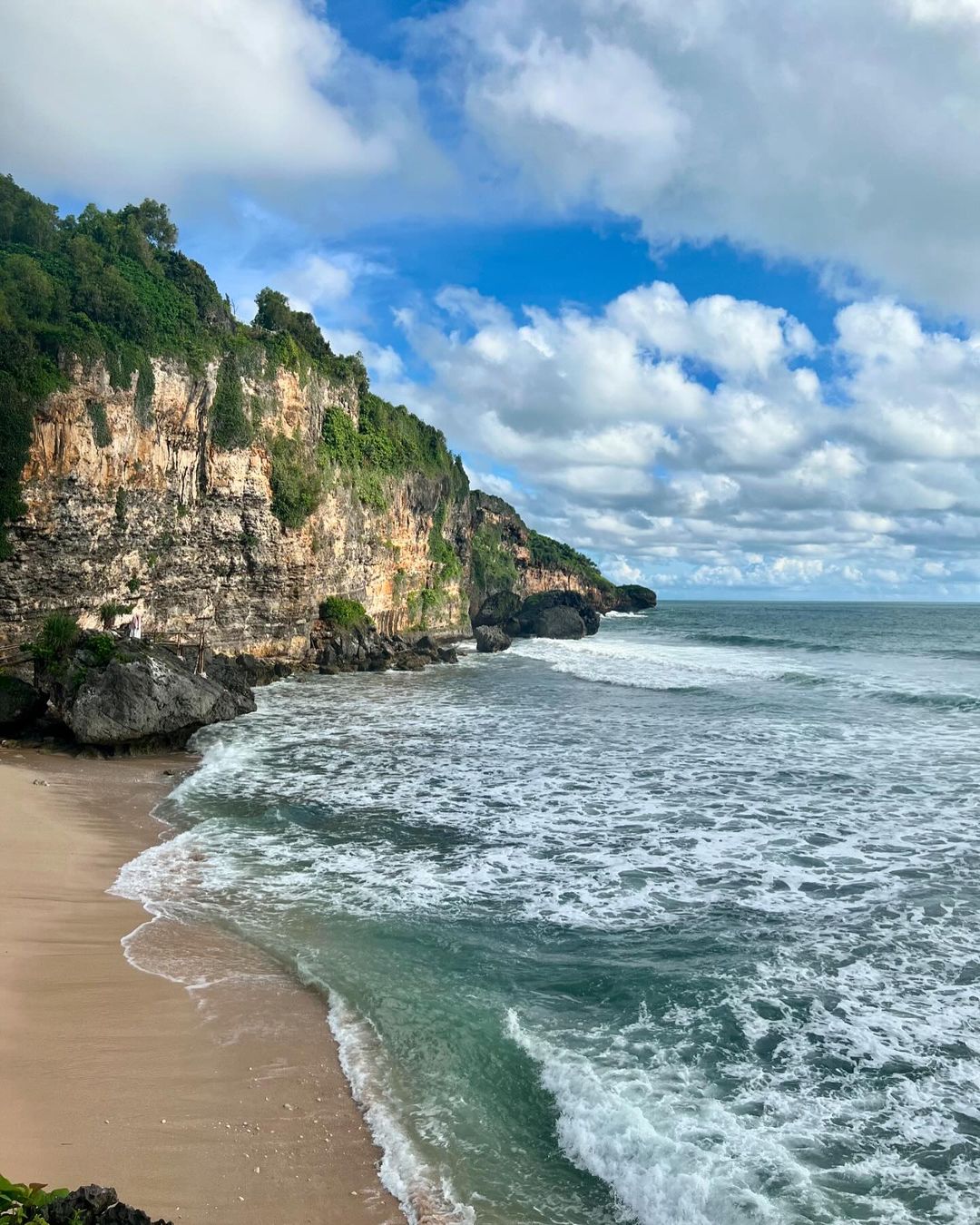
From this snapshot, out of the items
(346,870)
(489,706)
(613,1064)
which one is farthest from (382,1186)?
(489,706)

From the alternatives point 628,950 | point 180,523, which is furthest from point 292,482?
point 628,950

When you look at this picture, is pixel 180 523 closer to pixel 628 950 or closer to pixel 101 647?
pixel 101 647

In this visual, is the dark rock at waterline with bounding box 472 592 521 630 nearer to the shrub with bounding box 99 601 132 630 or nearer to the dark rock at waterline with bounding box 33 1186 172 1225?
the shrub with bounding box 99 601 132 630

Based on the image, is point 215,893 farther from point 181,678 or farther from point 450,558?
point 450,558

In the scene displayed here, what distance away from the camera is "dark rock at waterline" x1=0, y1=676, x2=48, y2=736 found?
1919 cm

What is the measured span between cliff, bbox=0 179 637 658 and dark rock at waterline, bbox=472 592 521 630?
73.5 ft

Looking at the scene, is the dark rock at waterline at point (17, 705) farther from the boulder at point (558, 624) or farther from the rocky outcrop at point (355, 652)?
the boulder at point (558, 624)

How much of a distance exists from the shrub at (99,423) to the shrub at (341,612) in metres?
14.0

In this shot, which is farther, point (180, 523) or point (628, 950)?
point (180, 523)

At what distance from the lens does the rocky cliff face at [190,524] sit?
24.0 m

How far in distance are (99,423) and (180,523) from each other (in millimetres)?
5076

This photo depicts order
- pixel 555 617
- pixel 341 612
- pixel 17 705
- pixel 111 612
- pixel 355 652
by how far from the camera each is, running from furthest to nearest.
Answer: pixel 555 617 < pixel 341 612 < pixel 355 652 < pixel 111 612 < pixel 17 705

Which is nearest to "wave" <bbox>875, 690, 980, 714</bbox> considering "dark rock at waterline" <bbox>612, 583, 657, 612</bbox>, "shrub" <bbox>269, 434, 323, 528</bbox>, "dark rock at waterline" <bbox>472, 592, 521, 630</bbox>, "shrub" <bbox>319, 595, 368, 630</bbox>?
"shrub" <bbox>319, 595, 368, 630</bbox>

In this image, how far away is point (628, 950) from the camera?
8.62m
